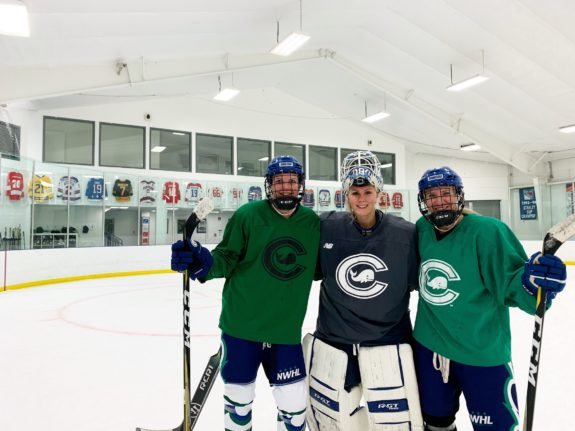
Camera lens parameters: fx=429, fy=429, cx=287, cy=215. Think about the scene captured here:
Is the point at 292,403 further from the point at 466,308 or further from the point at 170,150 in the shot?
the point at 170,150

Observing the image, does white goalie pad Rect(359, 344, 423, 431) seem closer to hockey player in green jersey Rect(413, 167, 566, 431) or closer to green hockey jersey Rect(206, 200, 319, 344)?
hockey player in green jersey Rect(413, 167, 566, 431)

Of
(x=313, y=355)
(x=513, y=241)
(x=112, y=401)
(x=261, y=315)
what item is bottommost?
(x=112, y=401)

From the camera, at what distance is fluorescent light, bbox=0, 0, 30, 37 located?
161 inches

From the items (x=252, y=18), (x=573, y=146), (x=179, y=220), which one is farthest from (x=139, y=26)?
(x=573, y=146)

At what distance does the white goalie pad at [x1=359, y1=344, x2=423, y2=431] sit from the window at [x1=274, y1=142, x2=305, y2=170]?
404 inches

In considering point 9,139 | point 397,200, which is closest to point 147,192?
point 9,139

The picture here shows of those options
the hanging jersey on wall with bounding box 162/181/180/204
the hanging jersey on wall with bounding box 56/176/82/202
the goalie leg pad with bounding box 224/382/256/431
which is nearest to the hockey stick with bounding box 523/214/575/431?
the goalie leg pad with bounding box 224/382/256/431

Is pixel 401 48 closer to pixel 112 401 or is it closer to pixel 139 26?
pixel 139 26

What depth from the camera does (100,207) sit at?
7633 mm

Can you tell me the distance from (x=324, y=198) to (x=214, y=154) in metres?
2.99

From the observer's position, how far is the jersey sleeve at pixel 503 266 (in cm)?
120

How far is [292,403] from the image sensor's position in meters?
1.38

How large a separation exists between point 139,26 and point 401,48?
13.9 feet

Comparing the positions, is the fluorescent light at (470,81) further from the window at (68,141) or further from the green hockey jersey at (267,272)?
the window at (68,141)
